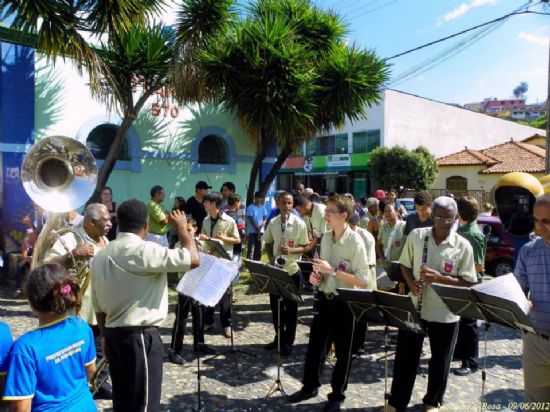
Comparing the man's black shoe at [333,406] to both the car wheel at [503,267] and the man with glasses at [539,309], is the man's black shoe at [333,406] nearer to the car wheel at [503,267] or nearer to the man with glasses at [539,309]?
the man with glasses at [539,309]

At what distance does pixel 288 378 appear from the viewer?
198 inches

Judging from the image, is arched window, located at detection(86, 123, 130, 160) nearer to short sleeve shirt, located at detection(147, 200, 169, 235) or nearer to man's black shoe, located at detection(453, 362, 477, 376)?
short sleeve shirt, located at detection(147, 200, 169, 235)

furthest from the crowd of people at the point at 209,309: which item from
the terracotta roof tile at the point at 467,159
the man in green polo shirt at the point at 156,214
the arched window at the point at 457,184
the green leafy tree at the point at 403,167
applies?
the arched window at the point at 457,184

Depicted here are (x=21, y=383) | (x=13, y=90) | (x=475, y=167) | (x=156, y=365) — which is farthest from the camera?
(x=475, y=167)

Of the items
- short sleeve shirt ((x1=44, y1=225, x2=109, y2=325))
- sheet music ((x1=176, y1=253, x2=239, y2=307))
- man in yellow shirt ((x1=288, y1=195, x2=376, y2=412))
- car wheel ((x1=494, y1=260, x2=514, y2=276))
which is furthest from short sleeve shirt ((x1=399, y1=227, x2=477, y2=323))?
car wheel ((x1=494, y1=260, x2=514, y2=276))

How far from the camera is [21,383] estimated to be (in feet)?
6.96

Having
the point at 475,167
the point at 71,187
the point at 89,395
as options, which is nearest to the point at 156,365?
the point at 89,395

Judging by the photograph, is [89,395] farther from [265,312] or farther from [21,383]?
[265,312]

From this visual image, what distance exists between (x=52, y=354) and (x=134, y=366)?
3.02ft

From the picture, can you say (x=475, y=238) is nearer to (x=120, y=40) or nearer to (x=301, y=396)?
(x=301, y=396)

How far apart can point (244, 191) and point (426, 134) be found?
2588 cm

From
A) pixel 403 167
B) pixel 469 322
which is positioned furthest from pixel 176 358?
pixel 403 167

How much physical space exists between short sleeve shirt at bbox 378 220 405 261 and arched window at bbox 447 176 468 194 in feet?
85.8

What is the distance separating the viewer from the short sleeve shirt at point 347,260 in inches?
166
